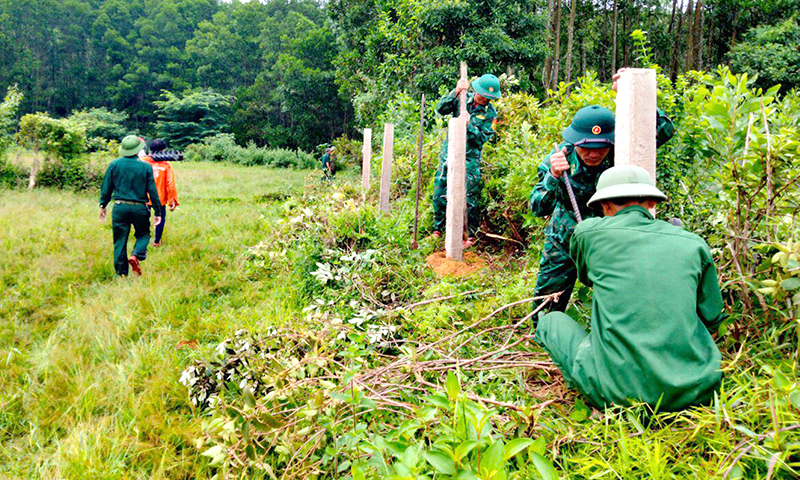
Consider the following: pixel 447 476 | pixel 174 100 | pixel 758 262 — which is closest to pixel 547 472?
pixel 447 476

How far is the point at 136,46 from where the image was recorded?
160ft

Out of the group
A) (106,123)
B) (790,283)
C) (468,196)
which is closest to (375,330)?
(790,283)

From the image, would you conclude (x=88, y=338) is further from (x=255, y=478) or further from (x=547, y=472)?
(x=547, y=472)

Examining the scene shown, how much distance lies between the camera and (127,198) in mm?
5887

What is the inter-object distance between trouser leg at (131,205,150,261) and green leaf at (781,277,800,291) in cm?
626

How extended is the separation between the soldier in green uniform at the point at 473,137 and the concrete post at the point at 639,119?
2.75 m

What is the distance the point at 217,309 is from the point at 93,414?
1.84 metres

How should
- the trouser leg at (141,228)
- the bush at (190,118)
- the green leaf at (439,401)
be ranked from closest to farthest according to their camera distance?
the green leaf at (439,401) → the trouser leg at (141,228) → the bush at (190,118)

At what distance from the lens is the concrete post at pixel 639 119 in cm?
282

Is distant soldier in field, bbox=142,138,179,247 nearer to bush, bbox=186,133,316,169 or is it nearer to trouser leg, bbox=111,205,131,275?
trouser leg, bbox=111,205,131,275

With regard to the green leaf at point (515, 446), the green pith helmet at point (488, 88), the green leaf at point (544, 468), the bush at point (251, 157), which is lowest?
the green leaf at point (544, 468)

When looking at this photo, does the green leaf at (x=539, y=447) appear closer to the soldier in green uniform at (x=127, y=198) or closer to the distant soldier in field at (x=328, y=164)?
the soldier in green uniform at (x=127, y=198)

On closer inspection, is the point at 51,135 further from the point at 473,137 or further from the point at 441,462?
the point at 441,462

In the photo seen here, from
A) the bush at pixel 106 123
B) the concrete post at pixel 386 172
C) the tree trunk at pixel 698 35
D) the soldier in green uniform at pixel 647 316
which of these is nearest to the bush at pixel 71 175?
the concrete post at pixel 386 172
